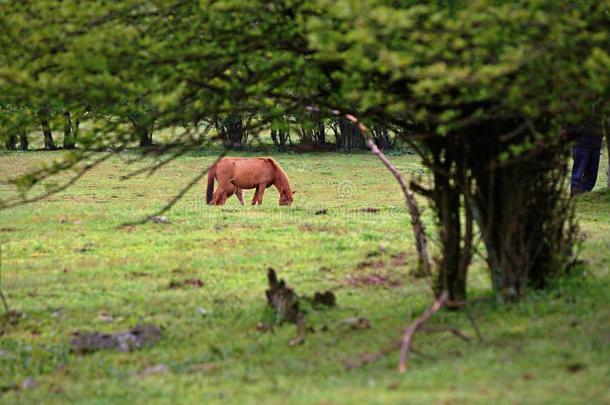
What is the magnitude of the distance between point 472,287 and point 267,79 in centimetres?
419

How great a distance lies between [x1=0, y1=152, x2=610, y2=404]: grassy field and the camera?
7.39 metres

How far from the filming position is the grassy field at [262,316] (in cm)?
739

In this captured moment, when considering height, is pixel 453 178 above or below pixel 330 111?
below

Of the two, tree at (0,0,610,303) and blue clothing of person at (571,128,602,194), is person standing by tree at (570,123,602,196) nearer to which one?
blue clothing of person at (571,128,602,194)

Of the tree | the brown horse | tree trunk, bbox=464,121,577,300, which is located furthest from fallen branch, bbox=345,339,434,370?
the brown horse

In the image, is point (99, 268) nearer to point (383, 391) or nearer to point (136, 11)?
point (136, 11)

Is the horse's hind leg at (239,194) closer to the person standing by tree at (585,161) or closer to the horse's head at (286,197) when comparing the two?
the horse's head at (286,197)

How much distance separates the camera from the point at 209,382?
8281mm

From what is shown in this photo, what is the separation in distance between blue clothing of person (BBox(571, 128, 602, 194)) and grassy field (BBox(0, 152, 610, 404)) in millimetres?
3404

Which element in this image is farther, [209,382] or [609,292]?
[609,292]

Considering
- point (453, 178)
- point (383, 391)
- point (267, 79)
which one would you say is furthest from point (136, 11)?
Result: point (383, 391)

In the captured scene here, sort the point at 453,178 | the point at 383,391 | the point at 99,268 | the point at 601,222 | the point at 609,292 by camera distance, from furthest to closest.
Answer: the point at 601,222, the point at 99,268, the point at 609,292, the point at 453,178, the point at 383,391

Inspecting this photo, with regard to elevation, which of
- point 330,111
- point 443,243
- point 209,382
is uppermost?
point 330,111

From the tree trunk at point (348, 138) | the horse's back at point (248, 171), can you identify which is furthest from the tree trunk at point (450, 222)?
the tree trunk at point (348, 138)
